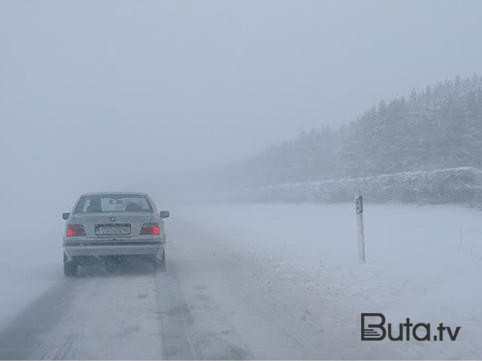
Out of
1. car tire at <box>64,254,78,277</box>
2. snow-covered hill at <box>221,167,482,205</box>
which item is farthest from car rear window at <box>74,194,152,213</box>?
snow-covered hill at <box>221,167,482,205</box>

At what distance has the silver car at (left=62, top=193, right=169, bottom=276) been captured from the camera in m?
10.7

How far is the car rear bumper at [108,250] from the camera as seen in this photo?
10.6 m

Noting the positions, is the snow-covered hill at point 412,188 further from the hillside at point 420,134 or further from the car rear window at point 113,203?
the hillside at point 420,134

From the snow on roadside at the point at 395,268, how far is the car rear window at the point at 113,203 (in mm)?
3105

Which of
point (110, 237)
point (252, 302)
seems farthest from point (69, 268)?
point (252, 302)

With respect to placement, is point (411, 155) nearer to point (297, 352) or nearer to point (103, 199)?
point (103, 199)

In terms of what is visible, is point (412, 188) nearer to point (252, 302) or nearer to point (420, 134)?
point (420, 134)

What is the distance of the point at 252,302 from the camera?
8.17m

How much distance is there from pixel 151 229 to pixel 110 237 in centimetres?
83

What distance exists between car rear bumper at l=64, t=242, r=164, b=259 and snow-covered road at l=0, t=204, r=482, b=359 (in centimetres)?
50

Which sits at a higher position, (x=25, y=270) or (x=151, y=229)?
(x=151, y=229)

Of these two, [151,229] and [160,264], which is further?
[160,264]

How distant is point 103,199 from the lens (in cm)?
1291

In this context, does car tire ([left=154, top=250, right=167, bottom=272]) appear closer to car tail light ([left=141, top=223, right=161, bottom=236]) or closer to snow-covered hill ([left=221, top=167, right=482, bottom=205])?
car tail light ([left=141, top=223, right=161, bottom=236])
